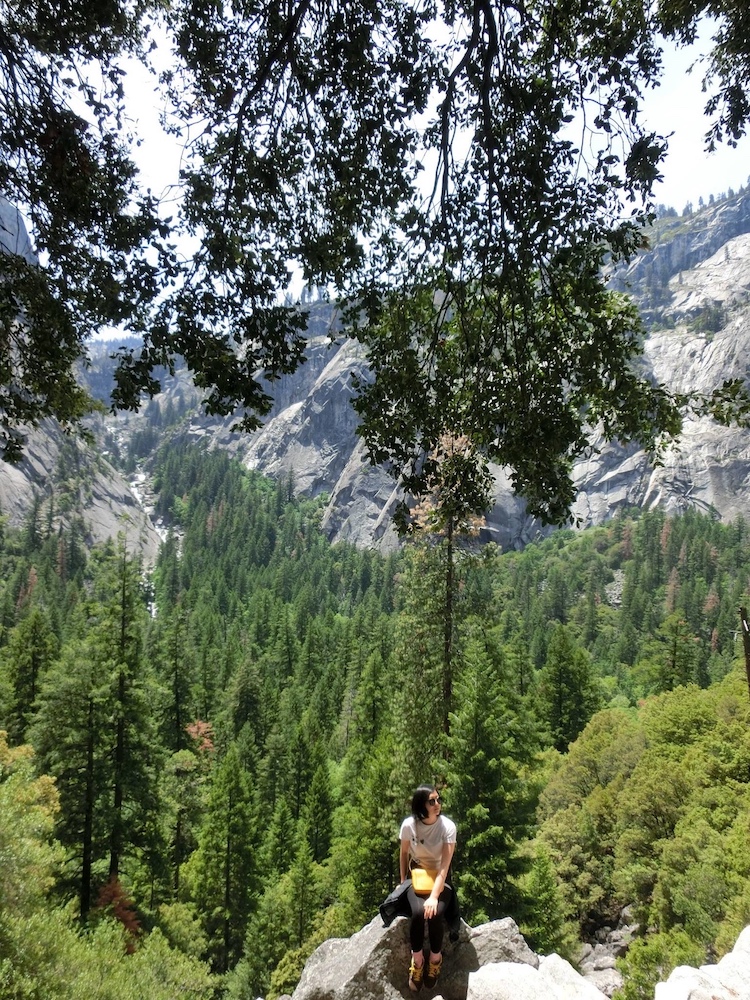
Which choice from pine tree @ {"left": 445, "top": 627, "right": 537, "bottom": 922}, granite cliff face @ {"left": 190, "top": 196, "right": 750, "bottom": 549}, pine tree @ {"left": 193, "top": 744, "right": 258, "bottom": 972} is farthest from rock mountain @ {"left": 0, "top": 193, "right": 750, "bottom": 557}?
pine tree @ {"left": 445, "top": 627, "right": 537, "bottom": 922}

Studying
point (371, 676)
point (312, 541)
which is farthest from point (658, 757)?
point (312, 541)

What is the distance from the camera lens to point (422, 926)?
5.61 metres

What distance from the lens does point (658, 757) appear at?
22484 millimetres

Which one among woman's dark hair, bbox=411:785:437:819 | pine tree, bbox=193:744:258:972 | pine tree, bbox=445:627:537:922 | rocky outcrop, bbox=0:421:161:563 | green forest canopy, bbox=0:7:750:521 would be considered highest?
rocky outcrop, bbox=0:421:161:563

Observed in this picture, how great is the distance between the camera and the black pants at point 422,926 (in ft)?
18.1

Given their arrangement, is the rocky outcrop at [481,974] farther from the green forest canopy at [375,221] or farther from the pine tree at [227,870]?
the pine tree at [227,870]

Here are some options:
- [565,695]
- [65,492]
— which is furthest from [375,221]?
[65,492]

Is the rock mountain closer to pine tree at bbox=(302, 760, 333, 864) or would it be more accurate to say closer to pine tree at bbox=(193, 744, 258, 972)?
pine tree at bbox=(302, 760, 333, 864)

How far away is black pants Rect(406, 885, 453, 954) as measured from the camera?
5.51 meters

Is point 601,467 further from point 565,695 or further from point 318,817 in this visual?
point 318,817

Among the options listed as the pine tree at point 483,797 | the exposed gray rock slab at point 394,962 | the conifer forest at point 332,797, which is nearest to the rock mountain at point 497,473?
the conifer forest at point 332,797

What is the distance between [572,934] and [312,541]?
13334 cm

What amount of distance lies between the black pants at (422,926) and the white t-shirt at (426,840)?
31 cm

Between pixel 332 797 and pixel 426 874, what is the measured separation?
26.3 metres
